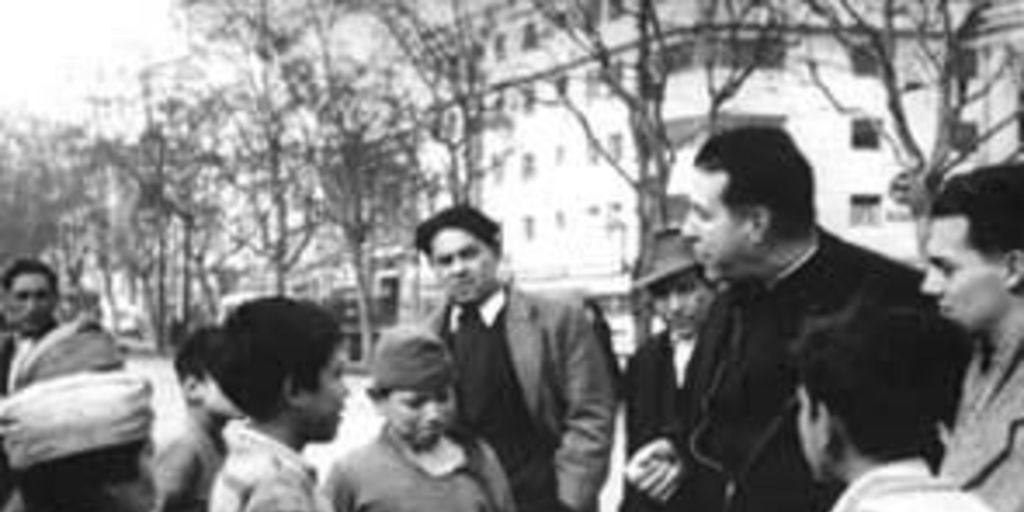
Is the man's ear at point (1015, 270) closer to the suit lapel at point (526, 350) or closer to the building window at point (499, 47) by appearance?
the suit lapel at point (526, 350)

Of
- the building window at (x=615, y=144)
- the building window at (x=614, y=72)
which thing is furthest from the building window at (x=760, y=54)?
the building window at (x=615, y=144)

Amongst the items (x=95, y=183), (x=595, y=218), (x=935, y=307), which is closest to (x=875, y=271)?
(x=935, y=307)

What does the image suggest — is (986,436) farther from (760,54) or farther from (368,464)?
(760,54)

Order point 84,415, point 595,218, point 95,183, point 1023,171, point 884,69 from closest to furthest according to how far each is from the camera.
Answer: point 84,415 → point 1023,171 → point 884,69 → point 595,218 → point 95,183

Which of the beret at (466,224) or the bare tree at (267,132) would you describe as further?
the bare tree at (267,132)

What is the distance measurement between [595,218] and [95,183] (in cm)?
2430

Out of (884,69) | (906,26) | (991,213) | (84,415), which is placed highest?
(906,26)

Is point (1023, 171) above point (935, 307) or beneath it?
above

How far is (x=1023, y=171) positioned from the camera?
3.76 m

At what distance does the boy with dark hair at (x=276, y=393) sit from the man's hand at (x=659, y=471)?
962 millimetres

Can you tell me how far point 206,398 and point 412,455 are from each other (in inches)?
27.2

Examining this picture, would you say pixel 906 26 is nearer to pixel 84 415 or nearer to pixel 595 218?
pixel 595 218

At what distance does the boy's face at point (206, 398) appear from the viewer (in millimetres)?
4510

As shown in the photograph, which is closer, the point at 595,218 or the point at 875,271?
the point at 875,271
